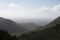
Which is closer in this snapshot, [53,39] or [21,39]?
[53,39]

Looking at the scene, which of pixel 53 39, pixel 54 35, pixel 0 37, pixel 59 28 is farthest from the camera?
pixel 59 28

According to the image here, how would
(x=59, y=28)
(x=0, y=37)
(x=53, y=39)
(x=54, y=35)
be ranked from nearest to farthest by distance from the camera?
(x=0, y=37) → (x=53, y=39) → (x=54, y=35) → (x=59, y=28)

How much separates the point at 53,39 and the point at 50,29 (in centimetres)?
1812

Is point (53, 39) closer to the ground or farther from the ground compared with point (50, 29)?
closer to the ground

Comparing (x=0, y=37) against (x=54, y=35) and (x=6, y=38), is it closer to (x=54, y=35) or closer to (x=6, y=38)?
(x=6, y=38)

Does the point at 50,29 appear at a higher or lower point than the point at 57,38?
higher

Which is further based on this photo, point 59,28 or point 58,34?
point 59,28

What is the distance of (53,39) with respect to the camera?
97.8 meters

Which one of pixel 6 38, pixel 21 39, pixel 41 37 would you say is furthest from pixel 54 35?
pixel 6 38

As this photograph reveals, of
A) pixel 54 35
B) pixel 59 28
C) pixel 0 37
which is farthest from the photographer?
pixel 59 28

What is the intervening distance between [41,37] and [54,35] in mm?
9649

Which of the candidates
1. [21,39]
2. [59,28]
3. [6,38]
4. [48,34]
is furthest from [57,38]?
[6,38]

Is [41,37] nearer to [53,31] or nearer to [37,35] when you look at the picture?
[37,35]

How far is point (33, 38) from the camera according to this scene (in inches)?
4080
